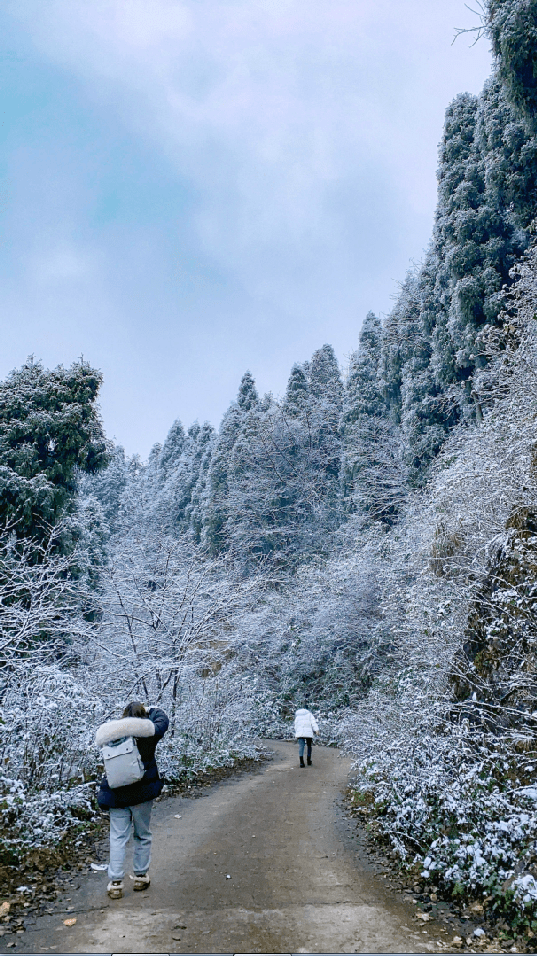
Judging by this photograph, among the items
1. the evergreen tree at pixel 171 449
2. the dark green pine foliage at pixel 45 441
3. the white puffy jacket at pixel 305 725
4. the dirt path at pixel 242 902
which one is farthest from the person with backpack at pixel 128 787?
the evergreen tree at pixel 171 449

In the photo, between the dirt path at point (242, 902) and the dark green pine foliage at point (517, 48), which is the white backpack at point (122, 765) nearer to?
the dirt path at point (242, 902)

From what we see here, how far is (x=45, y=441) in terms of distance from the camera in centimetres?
1516

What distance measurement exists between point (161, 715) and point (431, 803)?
2.71 m

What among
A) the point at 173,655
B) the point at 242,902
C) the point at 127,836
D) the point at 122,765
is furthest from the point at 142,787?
the point at 173,655

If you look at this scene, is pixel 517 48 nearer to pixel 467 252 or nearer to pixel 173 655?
pixel 467 252

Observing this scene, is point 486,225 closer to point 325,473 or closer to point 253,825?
point 253,825

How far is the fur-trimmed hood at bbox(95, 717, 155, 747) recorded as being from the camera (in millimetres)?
4324

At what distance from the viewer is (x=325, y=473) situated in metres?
29.2

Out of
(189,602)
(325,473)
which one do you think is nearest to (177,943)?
(189,602)

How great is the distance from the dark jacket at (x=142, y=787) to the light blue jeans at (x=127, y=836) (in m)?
0.07

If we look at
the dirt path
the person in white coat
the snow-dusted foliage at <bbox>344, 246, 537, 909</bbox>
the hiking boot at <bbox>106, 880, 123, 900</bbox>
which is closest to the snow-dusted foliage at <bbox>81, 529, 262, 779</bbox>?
the person in white coat

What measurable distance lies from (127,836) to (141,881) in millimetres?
365

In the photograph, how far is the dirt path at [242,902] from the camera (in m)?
3.59

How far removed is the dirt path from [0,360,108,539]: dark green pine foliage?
8825 millimetres
